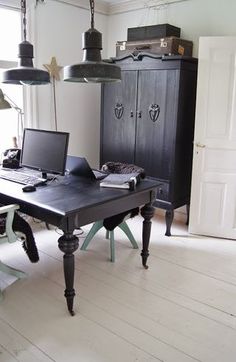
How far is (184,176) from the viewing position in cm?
375

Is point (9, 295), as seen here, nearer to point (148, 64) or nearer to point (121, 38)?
point (148, 64)

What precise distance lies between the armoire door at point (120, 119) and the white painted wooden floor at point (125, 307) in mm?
1045

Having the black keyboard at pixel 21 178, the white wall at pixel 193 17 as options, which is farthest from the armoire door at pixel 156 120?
the black keyboard at pixel 21 178

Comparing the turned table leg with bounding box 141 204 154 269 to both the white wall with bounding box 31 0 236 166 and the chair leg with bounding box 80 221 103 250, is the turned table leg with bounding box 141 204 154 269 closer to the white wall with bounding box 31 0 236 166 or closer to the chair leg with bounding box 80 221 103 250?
the chair leg with bounding box 80 221 103 250

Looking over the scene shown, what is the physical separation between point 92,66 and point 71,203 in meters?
0.84

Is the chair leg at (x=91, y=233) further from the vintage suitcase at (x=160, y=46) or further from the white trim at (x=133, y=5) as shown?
the white trim at (x=133, y=5)

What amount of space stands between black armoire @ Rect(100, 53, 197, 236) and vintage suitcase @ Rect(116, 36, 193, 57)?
0.47 ft

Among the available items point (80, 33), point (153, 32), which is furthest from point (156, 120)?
point (80, 33)

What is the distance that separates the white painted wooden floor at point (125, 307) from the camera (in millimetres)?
2031

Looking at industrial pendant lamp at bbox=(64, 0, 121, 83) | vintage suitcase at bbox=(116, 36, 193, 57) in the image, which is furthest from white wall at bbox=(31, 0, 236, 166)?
industrial pendant lamp at bbox=(64, 0, 121, 83)

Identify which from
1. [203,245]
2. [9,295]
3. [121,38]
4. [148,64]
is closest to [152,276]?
[203,245]

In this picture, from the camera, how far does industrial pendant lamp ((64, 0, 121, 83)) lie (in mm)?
1967

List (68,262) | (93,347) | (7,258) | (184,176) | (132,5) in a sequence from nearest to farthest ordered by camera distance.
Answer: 1. (93,347)
2. (68,262)
3. (7,258)
4. (184,176)
5. (132,5)

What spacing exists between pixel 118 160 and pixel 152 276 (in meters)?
1.51
